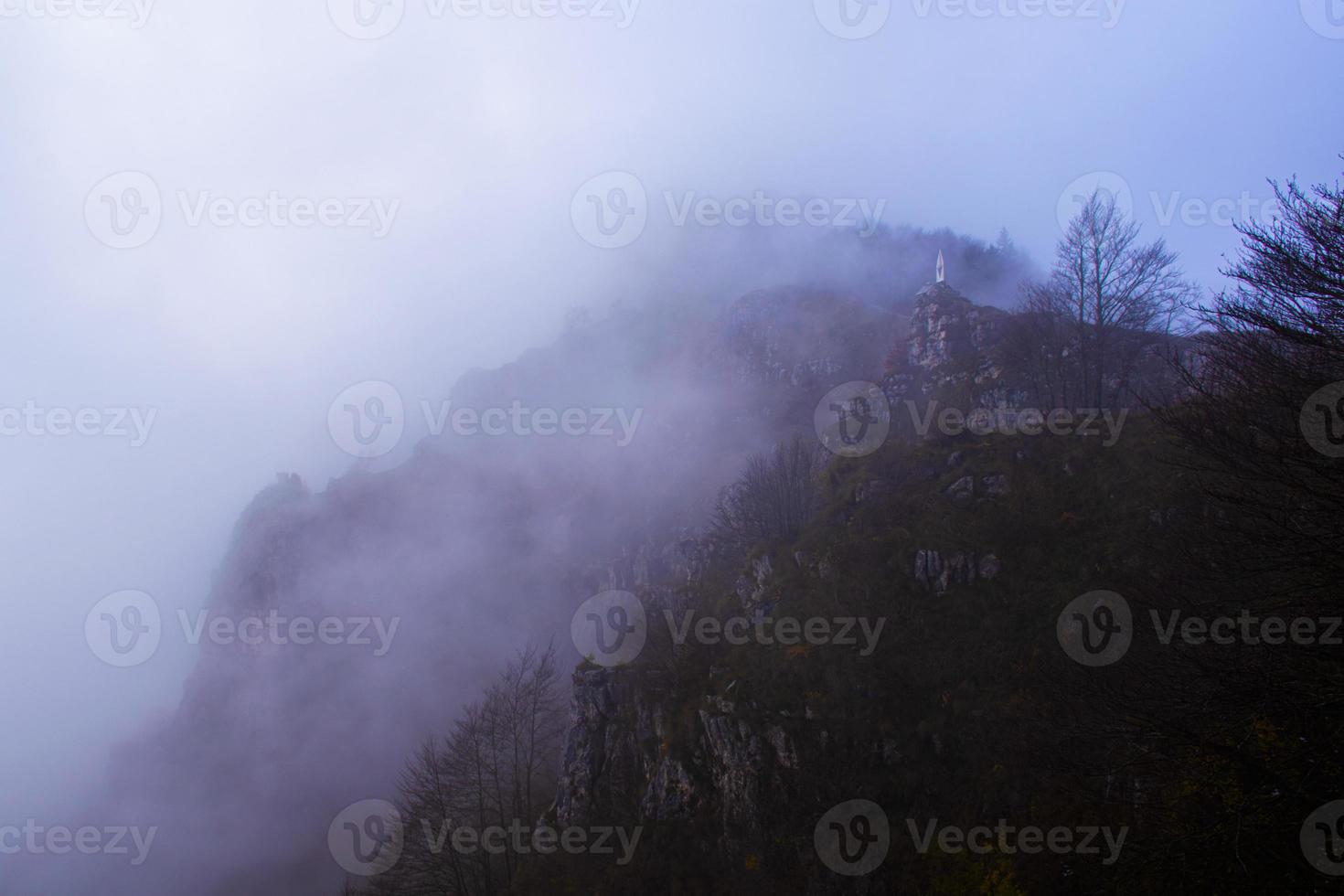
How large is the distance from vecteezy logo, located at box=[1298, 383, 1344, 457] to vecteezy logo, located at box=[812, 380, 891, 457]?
2052 centimetres

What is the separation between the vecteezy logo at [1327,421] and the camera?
838cm

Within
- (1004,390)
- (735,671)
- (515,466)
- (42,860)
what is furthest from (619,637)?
(42,860)

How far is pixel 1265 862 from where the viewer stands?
8055 mm

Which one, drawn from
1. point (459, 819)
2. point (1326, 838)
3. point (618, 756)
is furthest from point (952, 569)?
point (459, 819)

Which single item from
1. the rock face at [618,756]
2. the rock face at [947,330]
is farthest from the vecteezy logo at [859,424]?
the rock face at [618,756]

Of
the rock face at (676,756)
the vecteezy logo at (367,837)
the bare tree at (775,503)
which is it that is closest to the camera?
the rock face at (676,756)

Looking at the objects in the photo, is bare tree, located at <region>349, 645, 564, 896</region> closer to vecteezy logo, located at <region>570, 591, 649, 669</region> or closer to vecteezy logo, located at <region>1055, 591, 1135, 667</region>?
vecteezy logo, located at <region>570, 591, 649, 669</region>

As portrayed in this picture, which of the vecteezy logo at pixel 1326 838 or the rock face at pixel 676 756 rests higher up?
the vecteezy logo at pixel 1326 838

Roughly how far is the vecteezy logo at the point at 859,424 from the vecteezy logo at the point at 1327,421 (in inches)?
808

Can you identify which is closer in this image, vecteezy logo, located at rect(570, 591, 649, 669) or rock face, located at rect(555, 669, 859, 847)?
rock face, located at rect(555, 669, 859, 847)

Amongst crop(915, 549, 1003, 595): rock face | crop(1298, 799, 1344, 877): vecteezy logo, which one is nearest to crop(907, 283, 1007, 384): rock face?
crop(915, 549, 1003, 595): rock face

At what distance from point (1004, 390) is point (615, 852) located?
32.5 m

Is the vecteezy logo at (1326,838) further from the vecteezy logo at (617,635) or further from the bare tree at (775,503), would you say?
the vecteezy logo at (617,635)

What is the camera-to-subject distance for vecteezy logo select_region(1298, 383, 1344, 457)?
8.38 metres
